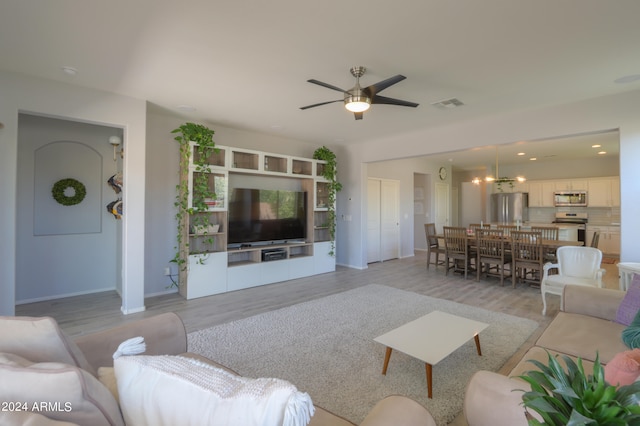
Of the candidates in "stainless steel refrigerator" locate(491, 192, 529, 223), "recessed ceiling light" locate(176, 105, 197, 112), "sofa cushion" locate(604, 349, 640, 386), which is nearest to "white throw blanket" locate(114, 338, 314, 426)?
"sofa cushion" locate(604, 349, 640, 386)

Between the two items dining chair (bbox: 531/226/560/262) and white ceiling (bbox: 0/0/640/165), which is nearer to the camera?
white ceiling (bbox: 0/0/640/165)

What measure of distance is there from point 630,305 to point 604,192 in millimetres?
7737

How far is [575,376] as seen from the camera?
0.81 metres

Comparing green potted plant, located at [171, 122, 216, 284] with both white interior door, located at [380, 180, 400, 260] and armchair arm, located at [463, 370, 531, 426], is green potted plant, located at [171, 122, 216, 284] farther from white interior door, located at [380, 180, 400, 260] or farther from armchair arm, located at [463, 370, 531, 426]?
white interior door, located at [380, 180, 400, 260]

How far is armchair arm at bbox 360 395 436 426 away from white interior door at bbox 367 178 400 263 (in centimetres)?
628

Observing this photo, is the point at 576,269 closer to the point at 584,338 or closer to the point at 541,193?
the point at 584,338

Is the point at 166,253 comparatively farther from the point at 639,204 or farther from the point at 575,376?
the point at 639,204

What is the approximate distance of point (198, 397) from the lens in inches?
32.9

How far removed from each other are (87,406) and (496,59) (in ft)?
11.9

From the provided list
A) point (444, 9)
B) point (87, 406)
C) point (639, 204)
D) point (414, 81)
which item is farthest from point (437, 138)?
point (87, 406)

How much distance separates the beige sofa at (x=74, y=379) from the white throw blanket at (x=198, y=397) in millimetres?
40

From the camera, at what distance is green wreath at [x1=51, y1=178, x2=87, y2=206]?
448cm

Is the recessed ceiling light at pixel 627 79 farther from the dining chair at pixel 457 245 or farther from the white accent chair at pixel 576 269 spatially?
the dining chair at pixel 457 245

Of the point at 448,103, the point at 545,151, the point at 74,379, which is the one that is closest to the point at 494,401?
the point at 74,379
